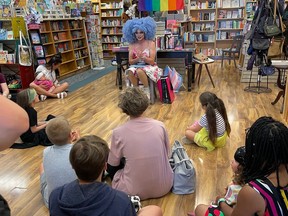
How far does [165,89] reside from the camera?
479 cm

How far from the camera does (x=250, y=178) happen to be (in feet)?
4.02

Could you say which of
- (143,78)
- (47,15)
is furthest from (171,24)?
(47,15)

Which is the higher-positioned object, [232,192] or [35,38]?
[35,38]

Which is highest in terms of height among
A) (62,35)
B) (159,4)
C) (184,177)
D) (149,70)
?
(159,4)

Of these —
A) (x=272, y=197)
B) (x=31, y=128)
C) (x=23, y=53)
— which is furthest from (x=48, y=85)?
(x=272, y=197)

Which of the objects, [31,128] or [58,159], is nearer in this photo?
[58,159]

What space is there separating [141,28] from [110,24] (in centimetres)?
551

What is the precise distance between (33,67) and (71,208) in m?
5.02

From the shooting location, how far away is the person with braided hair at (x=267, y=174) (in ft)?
3.67

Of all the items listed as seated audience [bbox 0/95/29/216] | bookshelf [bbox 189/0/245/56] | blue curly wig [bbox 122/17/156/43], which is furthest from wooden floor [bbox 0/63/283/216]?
bookshelf [bbox 189/0/245/56]

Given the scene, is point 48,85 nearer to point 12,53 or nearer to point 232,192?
point 12,53

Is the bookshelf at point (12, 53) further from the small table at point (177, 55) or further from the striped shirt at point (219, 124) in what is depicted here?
the striped shirt at point (219, 124)

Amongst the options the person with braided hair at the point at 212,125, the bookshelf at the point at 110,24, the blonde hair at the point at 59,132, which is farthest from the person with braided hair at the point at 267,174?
the bookshelf at the point at 110,24

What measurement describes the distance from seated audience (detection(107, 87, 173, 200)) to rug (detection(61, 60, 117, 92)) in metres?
3.95
